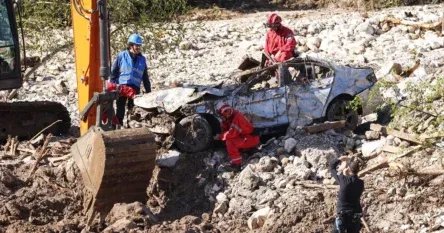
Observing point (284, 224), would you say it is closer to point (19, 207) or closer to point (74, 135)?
point (19, 207)

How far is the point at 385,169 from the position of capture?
13031 mm

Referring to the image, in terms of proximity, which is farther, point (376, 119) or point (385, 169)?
point (376, 119)

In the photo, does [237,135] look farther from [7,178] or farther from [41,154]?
[7,178]

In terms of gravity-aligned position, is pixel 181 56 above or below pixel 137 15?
below

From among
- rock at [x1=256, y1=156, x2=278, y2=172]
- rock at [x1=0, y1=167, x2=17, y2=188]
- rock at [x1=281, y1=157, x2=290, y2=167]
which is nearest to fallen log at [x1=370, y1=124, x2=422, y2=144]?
rock at [x1=281, y1=157, x2=290, y2=167]

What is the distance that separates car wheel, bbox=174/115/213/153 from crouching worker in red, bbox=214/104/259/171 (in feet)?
0.80

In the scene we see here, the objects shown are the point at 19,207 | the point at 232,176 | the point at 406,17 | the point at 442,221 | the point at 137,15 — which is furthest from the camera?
the point at 406,17

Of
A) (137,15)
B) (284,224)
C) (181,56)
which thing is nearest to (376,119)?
(284,224)

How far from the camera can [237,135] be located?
45.9ft

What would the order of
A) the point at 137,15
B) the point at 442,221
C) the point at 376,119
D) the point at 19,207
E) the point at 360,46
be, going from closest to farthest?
the point at 442,221 → the point at 19,207 → the point at 376,119 → the point at 137,15 → the point at 360,46

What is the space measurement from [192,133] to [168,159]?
24.0 inches

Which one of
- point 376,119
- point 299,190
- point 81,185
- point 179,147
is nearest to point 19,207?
point 81,185

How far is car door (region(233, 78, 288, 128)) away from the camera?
574 inches

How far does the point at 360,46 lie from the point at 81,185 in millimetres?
9790
